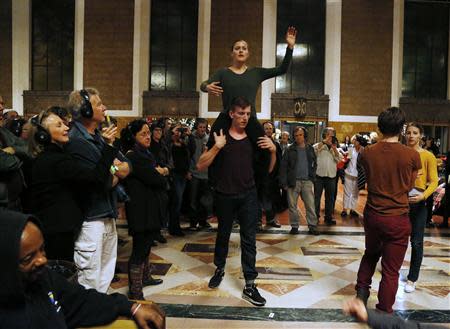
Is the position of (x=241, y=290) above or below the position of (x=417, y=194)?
below

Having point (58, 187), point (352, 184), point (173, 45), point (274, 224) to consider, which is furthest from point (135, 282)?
point (173, 45)

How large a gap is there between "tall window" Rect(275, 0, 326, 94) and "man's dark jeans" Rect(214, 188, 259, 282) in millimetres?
13778

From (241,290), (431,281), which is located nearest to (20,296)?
(241,290)

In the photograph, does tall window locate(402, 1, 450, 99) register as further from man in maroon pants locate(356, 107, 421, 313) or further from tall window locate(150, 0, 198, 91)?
man in maroon pants locate(356, 107, 421, 313)

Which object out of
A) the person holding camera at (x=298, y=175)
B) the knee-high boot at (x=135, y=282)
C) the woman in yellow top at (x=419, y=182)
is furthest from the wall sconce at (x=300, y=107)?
the knee-high boot at (x=135, y=282)

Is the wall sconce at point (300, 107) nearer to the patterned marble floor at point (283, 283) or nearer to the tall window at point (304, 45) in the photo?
the tall window at point (304, 45)

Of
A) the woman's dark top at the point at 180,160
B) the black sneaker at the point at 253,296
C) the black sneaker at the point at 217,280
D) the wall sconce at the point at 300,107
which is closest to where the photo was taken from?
the black sneaker at the point at 253,296

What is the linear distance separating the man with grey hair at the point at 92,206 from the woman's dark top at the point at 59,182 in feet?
0.28

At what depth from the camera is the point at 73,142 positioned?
2.52m

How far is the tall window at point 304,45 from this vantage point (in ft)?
53.9

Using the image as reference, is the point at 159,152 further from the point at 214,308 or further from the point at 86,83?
the point at 86,83

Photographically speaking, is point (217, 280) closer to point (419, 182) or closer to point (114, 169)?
point (114, 169)

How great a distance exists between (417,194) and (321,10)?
14926 mm

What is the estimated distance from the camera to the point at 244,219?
338cm
